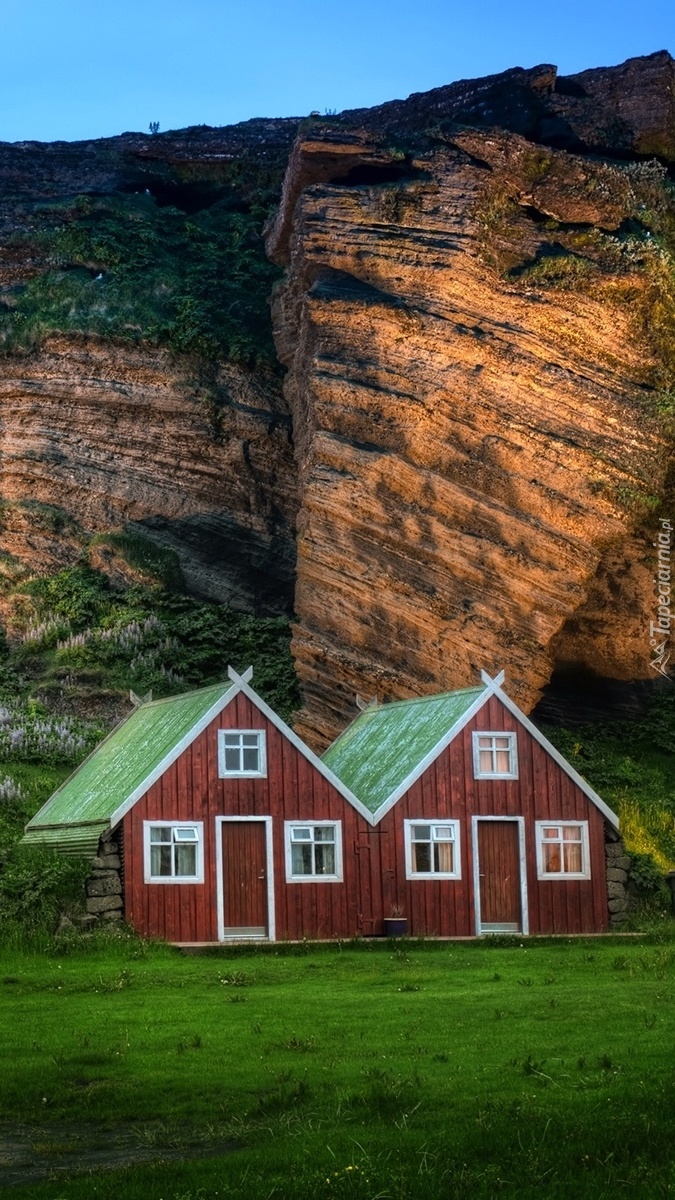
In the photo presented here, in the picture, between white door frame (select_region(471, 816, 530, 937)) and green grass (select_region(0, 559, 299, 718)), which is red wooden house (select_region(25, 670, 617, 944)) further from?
green grass (select_region(0, 559, 299, 718))

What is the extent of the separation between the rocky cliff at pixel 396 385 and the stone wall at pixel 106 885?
54.9 ft

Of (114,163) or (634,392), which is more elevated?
(114,163)

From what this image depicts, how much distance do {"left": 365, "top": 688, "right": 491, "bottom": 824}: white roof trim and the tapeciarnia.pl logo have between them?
647 inches

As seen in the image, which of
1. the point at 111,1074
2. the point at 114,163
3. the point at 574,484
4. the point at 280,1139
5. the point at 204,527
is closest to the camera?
the point at 280,1139

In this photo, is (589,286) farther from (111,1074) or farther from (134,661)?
(111,1074)

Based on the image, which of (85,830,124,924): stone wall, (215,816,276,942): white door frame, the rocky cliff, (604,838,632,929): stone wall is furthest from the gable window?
the rocky cliff

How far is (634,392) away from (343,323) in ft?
30.4

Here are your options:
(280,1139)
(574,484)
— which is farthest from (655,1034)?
(574,484)

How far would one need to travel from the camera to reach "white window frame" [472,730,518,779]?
3488 cm

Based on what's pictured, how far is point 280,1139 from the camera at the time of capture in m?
14.3

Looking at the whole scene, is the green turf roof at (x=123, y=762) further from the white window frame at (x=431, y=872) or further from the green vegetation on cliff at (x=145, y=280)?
the green vegetation on cliff at (x=145, y=280)

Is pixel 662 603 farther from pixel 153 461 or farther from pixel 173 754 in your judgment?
pixel 173 754

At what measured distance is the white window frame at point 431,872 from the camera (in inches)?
1350

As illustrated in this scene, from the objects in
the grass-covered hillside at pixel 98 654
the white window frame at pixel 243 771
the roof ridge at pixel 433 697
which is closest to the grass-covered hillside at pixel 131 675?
the grass-covered hillside at pixel 98 654
